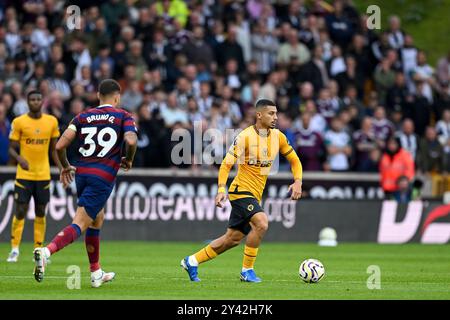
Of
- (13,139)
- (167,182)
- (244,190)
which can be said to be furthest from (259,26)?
(244,190)

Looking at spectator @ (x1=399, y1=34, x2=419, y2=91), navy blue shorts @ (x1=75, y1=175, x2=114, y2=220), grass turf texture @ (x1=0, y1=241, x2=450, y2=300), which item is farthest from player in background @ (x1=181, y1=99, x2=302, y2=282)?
spectator @ (x1=399, y1=34, x2=419, y2=91)

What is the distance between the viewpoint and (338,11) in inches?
1254

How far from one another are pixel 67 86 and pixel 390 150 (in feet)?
25.4

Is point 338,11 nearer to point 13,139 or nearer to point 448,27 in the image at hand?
point 448,27

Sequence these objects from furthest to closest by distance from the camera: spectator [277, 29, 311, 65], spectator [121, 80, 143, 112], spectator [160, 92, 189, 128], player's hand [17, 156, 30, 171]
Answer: spectator [277, 29, 311, 65], spectator [121, 80, 143, 112], spectator [160, 92, 189, 128], player's hand [17, 156, 30, 171]

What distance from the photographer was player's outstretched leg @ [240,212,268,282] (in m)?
14.8

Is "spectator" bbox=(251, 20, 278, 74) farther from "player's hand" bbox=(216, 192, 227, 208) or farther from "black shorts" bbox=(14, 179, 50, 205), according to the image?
"player's hand" bbox=(216, 192, 227, 208)

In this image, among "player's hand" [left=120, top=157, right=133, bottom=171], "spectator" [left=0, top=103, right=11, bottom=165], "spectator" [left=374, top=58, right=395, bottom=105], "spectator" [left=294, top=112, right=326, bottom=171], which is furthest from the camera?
"spectator" [left=374, top=58, right=395, bottom=105]

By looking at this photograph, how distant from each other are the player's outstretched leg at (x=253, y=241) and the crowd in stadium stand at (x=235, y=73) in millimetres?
10515

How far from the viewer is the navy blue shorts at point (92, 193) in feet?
45.6

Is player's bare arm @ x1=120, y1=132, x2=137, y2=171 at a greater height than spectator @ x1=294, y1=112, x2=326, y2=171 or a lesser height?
lesser

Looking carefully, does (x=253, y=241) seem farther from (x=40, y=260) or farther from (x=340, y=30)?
(x=340, y=30)

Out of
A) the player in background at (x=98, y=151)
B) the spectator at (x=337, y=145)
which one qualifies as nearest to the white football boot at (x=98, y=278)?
the player in background at (x=98, y=151)

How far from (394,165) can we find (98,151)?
13.9 meters
